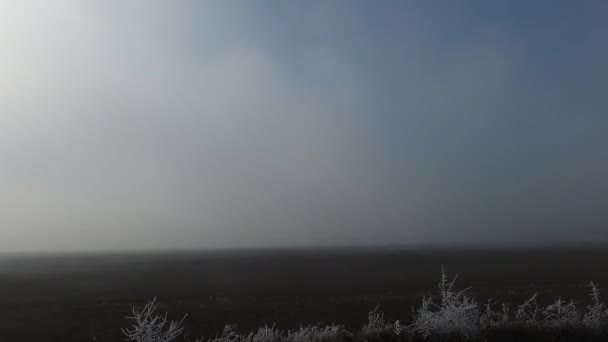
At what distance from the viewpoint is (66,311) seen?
22.7 m

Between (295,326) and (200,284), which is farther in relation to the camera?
(200,284)

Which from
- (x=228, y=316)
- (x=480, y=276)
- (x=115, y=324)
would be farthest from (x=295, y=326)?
(x=480, y=276)

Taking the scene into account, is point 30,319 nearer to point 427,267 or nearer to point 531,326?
point 531,326

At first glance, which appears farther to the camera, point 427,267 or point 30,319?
point 427,267

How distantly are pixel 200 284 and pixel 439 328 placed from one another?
82.3 feet

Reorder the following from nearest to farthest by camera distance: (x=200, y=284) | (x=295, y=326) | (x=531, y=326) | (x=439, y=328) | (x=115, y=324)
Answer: (x=439, y=328)
(x=531, y=326)
(x=295, y=326)
(x=115, y=324)
(x=200, y=284)

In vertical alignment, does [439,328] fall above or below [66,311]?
above

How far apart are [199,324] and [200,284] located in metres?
14.4

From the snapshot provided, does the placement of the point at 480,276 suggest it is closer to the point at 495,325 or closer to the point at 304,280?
the point at 304,280

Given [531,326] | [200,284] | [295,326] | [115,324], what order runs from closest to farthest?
[531,326] < [295,326] < [115,324] < [200,284]

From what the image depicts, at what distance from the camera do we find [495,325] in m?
11.5

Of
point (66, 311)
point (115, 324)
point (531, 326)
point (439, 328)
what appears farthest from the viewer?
point (66, 311)

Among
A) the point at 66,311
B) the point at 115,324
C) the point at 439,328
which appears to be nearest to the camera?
the point at 439,328

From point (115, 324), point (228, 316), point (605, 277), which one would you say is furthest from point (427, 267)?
point (115, 324)
